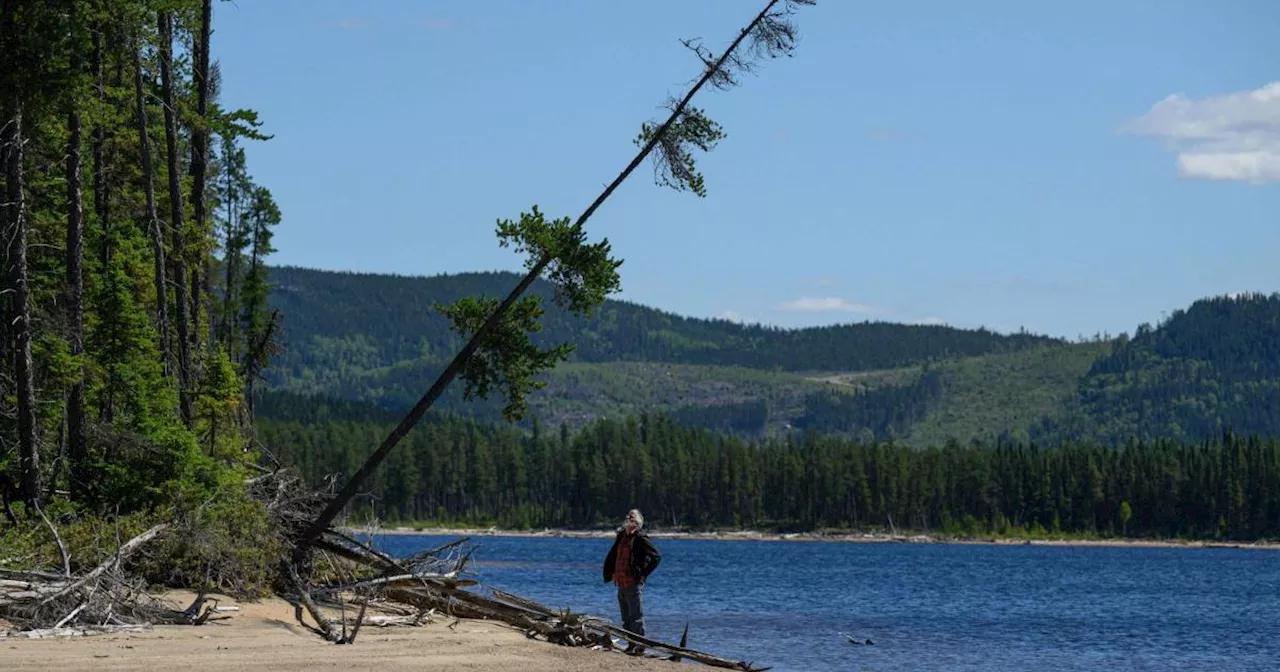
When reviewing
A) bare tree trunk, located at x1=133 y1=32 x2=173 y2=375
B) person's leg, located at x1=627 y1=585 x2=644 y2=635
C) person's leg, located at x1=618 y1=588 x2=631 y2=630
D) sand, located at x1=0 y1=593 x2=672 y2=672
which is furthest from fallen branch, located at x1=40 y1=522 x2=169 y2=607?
person's leg, located at x1=627 y1=585 x2=644 y2=635

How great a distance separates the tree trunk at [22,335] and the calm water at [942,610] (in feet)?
50.9

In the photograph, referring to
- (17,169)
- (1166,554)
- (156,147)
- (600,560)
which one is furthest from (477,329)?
(1166,554)

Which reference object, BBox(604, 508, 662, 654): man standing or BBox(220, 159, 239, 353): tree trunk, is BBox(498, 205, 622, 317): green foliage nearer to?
BBox(604, 508, 662, 654): man standing

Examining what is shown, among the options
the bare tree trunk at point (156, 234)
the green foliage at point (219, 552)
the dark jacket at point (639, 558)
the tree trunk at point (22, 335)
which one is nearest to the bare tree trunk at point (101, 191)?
the bare tree trunk at point (156, 234)

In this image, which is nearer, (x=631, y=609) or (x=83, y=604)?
(x=83, y=604)

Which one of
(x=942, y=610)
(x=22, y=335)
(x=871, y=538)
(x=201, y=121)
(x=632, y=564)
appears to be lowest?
(x=871, y=538)

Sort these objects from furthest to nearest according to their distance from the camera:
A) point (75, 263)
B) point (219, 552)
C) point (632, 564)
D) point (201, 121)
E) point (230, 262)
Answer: point (230, 262)
point (201, 121)
point (75, 263)
point (219, 552)
point (632, 564)

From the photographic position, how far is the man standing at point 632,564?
23672 millimetres

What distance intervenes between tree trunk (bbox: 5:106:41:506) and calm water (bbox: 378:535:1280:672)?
50.9 feet

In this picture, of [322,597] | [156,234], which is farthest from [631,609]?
[156,234]

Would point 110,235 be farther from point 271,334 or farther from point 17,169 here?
point 271,334

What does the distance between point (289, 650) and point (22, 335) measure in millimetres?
8649

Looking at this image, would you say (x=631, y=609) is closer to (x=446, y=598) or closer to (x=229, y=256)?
(x=446, y=598)

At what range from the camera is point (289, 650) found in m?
19.7
